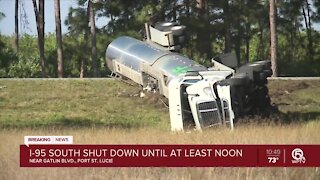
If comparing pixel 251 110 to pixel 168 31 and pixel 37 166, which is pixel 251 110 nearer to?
pixel 168 31

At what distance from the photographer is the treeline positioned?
8.98 m

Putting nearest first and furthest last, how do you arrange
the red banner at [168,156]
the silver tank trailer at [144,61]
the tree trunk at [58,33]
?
the red banner at [168,156] < the tree trunk at [58,33] < the silver tank trailer at [144,61]

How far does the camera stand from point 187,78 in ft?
29.8

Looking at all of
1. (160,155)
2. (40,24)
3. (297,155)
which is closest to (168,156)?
(160,155)

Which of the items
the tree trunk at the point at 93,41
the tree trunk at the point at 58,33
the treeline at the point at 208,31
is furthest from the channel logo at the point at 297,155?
the tree trunk at the point at 58,33

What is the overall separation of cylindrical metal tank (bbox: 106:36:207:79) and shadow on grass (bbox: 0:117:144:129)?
524 mm

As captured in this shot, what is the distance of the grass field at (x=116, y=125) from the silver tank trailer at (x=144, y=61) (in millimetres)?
348

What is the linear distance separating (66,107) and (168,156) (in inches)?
30.4

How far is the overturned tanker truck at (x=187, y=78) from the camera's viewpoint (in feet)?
29.2

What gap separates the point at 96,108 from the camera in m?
8.97

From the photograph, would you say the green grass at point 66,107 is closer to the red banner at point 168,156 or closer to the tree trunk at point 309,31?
the red banner at point 168,156

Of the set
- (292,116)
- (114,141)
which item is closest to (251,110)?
(292,116)

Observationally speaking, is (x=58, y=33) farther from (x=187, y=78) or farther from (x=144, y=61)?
(x=187, y=78)

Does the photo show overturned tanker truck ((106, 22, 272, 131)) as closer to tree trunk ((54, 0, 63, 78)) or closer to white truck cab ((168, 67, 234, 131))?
white truck cab ((168, 67, 234, 131))
